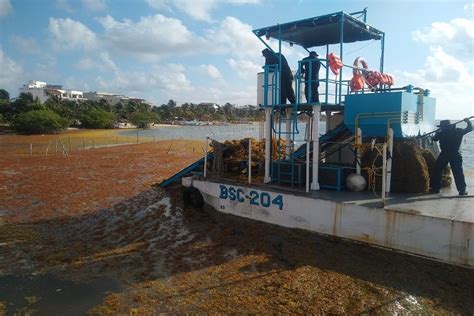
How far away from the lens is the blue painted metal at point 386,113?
9086 millimetres

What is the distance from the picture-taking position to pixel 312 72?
10609mm

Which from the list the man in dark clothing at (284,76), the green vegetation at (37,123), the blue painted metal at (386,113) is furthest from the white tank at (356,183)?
the green vegetation at (37,123)

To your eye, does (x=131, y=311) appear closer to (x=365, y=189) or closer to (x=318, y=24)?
(x=365, y=189)

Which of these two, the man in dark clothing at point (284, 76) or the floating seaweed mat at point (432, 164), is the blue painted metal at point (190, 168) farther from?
the floating seaweed mat at point (432, 164)

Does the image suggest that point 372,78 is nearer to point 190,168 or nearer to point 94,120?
point 190,168

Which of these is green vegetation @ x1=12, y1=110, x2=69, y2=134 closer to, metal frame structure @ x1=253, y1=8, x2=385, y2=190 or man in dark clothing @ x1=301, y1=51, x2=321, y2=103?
metal frame structure @ x1=253, y1=8, x2=385, y2=190

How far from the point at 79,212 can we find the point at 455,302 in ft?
35.4

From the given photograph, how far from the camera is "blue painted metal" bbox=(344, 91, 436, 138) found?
909 cm

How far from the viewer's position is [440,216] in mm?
7336

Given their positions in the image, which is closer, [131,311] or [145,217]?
[131,311]

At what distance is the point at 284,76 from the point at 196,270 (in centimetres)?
609

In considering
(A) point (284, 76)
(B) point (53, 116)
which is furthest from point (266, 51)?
(B) point (53, 116)

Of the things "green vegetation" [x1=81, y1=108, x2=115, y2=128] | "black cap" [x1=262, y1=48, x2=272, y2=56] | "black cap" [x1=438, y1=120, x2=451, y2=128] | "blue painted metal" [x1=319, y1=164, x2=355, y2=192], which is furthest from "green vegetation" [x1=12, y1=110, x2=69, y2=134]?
"black cap" [x1=438, y1=120, x2=451, y2=128]

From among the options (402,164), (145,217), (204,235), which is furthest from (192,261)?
(402,164)
